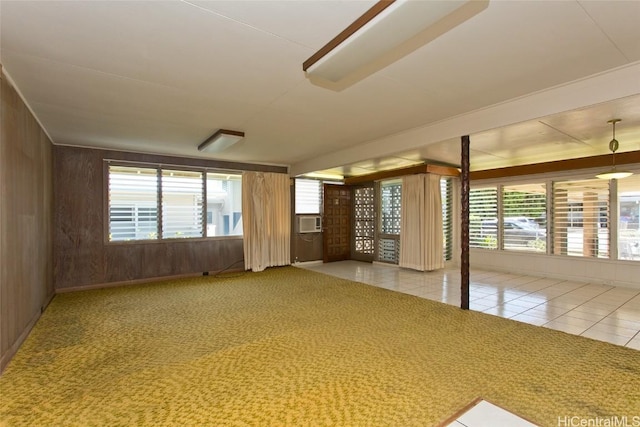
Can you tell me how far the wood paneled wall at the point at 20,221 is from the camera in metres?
2.47

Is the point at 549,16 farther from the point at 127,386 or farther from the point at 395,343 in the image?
the point at 127,386

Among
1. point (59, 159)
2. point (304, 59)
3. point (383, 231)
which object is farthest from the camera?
point (383, 231)

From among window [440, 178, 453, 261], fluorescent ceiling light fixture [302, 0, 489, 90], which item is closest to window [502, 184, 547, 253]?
window [440, 178, 453, 261]

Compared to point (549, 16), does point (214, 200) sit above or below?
below

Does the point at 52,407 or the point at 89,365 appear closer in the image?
the point at 52,407

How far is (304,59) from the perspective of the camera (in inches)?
94.1

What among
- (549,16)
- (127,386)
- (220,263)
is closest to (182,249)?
(220,263)

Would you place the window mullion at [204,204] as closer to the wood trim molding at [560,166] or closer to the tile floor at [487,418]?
the tile floor at [487,418]

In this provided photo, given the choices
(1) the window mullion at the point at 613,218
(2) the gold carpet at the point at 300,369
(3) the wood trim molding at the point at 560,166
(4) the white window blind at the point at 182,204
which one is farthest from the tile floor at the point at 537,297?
(4) the white window blind at the point at 182,204

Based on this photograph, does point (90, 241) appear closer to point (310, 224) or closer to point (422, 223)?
point (310, 224)

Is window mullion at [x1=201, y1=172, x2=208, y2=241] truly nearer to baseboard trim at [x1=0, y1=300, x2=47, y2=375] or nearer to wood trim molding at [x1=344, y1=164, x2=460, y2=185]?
baseboard trim at [x1=0, y1=300, x2=47, y2=375]

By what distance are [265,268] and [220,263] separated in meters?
1.01

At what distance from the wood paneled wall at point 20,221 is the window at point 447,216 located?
7.12m

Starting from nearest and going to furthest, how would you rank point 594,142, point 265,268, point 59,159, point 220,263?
point 594,142 → point 59,159 → point 220,263 → point 265,268
